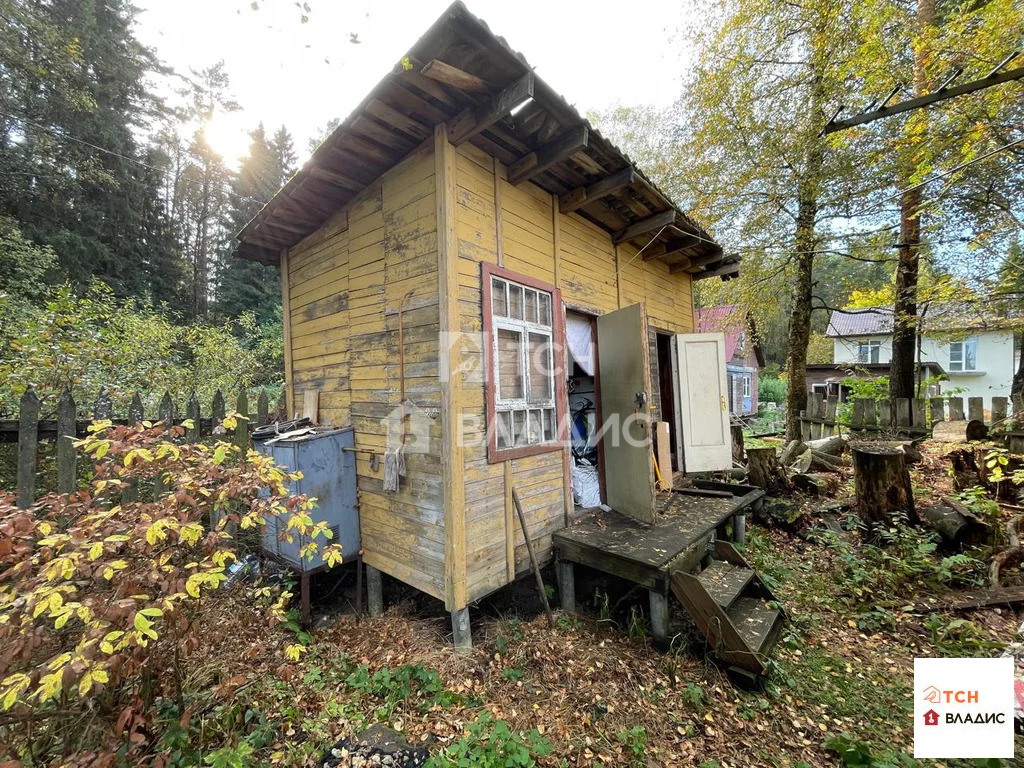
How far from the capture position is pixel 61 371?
149 inches

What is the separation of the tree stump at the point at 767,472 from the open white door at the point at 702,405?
0.56m

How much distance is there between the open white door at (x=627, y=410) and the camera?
3.88m

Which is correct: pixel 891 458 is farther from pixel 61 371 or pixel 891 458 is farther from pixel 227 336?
pixel 227 336

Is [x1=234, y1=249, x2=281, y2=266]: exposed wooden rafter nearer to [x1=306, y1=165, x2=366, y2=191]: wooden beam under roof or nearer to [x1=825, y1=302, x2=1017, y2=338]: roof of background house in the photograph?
[x1=306, y1=165, x2=366, y2=191]: wooden beam under roof

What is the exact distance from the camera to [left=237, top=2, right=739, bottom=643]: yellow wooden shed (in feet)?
9.59

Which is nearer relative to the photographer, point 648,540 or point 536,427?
point 648,540

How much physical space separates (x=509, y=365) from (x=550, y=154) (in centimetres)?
181

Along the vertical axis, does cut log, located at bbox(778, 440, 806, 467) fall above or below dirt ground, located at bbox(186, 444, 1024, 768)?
above

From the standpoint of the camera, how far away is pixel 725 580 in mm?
3250

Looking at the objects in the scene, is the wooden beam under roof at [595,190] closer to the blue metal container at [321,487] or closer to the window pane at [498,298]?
the window pane at [498,298]

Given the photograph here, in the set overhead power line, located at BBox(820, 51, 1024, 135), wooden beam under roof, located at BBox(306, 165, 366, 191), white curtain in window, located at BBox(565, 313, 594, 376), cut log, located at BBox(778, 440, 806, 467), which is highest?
overhead power line, located at BBox(820, 51, 1024, 135)

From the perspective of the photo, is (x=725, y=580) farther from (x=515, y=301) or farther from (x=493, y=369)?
(x=515, y=301)

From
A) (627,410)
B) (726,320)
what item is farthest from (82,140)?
(726,320)

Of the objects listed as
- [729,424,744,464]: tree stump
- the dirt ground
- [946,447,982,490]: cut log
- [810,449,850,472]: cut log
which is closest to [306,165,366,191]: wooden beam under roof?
the dirt ground
